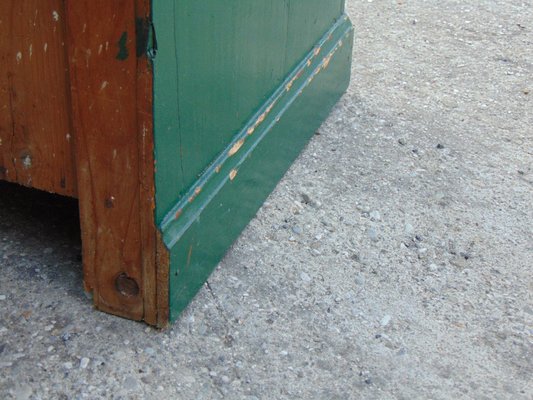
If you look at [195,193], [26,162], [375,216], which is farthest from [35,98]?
[375,216]

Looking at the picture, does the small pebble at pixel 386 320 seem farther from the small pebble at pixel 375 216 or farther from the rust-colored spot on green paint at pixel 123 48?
the rust-colored spot on green paint at pixel 123 48

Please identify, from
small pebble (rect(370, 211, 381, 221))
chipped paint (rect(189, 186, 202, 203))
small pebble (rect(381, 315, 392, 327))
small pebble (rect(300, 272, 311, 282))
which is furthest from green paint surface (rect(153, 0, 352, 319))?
small pebble (rect(381, 315, 392, 327))

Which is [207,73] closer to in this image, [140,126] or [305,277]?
[140,126]

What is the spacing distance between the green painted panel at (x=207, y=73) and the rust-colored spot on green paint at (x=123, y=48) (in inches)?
2.6

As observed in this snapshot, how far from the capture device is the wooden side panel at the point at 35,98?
196 cm

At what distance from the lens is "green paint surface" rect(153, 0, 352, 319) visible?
1.97 m

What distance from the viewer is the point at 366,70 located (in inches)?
149

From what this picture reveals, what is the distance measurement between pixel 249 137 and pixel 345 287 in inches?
19.6

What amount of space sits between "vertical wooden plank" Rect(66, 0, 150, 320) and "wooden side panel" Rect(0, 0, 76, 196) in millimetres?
85

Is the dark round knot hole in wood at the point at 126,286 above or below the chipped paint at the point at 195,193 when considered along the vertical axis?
below

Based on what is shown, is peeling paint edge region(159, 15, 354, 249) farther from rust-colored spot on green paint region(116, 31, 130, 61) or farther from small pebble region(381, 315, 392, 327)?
small pebble region(381, 315, 392, 327)

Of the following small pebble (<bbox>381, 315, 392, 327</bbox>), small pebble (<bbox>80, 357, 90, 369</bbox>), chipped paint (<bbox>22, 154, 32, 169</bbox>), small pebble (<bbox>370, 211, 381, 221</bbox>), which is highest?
chipped paint (<bbox>22, 154, 32, 169</bbox>)

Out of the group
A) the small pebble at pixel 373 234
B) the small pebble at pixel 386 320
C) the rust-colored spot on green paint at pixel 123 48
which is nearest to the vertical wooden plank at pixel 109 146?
the rust-colored spot on green paint at pixel 123 48

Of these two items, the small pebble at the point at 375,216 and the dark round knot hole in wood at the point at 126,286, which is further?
the small pebble at the point at 375,216
